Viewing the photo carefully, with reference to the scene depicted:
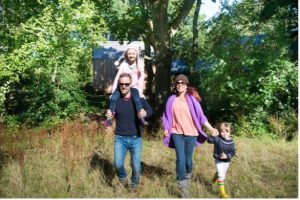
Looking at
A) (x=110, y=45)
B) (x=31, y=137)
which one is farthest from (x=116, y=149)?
(x=110, y=45)

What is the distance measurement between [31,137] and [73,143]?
180cm

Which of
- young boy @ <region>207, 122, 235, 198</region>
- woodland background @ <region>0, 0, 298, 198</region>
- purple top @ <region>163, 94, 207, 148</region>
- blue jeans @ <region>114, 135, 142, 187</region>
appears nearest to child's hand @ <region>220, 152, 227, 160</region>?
young boy @ <region>207, 122, 235, 198</region>

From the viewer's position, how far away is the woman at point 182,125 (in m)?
6.61

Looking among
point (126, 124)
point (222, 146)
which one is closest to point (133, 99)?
point (126, 124)

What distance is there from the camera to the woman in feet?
21.7

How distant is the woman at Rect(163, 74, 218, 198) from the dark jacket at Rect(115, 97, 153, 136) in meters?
0.38

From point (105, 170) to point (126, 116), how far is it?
6.21ft

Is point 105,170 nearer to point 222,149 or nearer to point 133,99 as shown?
point 133,99

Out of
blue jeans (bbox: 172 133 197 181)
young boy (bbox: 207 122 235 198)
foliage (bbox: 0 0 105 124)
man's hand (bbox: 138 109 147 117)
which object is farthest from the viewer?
foliage (bbox: 0 0 105 124)

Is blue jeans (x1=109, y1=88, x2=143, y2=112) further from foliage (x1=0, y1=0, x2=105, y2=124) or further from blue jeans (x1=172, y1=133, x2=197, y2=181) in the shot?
foliage (x1=0, y1=0, x2=105, y2=124)

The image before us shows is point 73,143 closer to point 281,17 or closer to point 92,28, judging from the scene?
point 92,28

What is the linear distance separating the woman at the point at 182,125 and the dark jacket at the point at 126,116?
14.9 inches

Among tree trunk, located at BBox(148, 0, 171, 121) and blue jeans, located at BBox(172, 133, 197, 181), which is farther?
tree trunk, located at BBox(148, 0, 171, 121)

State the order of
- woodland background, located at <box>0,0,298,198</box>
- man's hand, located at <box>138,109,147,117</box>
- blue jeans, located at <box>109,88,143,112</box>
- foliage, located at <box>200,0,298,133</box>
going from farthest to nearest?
foliage, located at <box>200,0,298,133</box>
woodland background, located at <box>0,0,298,198</box>
blue jeans, located at <box>109,88,143,112</box>
man's hand, located at <box>138,109,147,117</box>
